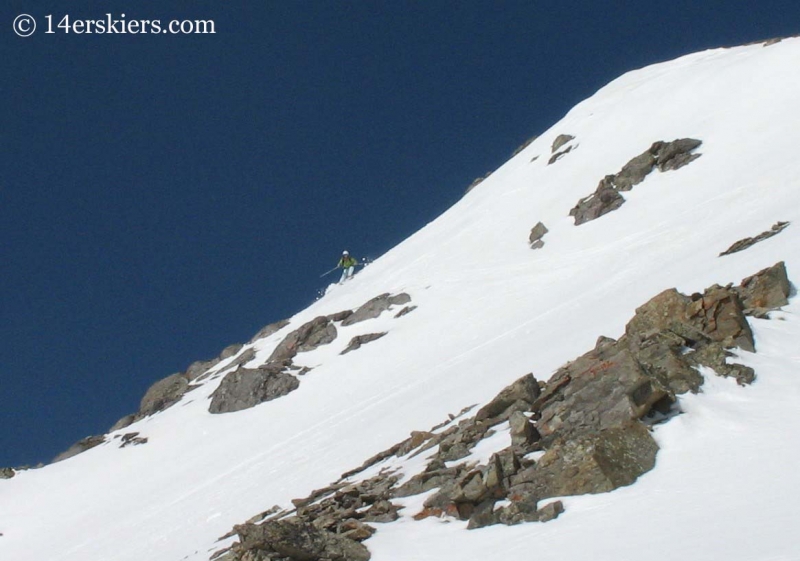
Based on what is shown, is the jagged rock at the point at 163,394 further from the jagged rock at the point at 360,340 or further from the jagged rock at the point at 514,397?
the jagged rock at the point at 514,397

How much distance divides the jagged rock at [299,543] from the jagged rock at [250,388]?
86.3 feet

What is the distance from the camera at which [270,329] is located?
Result: 55.3 meters

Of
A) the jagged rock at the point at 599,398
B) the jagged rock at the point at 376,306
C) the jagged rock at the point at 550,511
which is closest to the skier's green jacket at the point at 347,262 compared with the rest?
the jagged rock at the point at 376,306

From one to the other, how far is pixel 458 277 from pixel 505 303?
765cm

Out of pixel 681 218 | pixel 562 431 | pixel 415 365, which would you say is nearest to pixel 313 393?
pixel 415 365

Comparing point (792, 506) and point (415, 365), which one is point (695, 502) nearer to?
point (792, 506)

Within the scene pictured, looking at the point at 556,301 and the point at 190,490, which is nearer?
the point at 190,490

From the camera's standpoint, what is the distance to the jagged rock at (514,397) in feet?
54.7

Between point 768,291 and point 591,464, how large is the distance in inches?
370

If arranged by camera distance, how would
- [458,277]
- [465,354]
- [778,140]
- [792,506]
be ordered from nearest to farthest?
1. [792,506]
2. [465,354]
3. [778,140]
4. [458,277]

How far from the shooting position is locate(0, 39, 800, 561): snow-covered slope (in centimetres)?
1080

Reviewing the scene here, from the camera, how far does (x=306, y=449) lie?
2717 centimetres

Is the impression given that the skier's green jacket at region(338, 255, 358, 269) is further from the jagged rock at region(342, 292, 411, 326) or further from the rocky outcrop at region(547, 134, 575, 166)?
the rocky outcrop at region(547, 134, 575, 166)

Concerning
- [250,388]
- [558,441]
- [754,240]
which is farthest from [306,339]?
[558,441]
